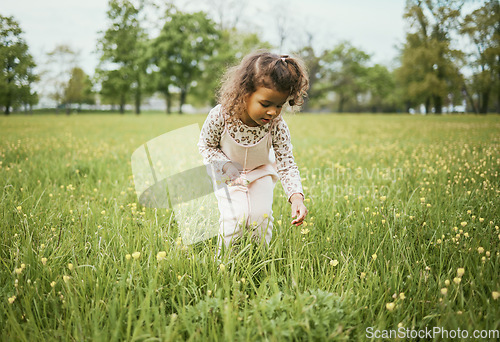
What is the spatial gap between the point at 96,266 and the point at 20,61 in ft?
27.4

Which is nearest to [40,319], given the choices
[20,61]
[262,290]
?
[262,290]

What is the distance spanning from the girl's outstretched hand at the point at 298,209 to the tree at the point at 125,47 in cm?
3926

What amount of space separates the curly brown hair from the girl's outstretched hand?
78 centimetres

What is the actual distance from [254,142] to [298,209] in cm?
74

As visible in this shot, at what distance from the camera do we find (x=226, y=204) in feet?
8.28

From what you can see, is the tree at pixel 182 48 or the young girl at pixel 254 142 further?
the tree at pixel 182 48

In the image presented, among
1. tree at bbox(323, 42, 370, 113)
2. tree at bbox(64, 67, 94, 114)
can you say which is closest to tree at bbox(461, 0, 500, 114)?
tree at bbox(323, 42, 370, 113)

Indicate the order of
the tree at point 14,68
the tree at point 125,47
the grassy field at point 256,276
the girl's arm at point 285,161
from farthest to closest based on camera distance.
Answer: the tree at point 125,47 → the tree at point 14,68 → the girl's arm at point 285,161 → the grassy field at point 256,276

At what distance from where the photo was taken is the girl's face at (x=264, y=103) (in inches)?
88.7

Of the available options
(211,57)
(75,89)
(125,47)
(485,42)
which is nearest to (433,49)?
(485,42)

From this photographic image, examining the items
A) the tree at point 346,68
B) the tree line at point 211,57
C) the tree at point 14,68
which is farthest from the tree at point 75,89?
the tree at point 346,68

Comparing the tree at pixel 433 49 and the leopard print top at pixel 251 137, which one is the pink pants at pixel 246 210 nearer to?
the leopard print top at pixel 251 137

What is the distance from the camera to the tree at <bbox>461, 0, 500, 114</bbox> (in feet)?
82.9

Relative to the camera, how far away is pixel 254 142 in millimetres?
2656
